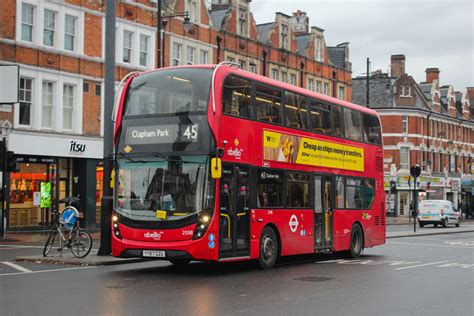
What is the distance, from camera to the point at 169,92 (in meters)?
15.5

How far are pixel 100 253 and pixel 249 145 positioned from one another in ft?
17.6

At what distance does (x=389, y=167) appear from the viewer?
70.7m

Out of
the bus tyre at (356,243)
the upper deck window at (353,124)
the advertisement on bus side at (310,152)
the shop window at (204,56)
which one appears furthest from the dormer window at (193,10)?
the bus tyre at (356,243)

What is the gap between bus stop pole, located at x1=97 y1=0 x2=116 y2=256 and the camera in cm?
1847

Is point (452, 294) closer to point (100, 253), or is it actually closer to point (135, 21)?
point (100, 253)

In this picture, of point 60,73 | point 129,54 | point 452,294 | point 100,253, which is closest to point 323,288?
point 452,294

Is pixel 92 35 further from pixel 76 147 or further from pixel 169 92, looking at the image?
pixel 169 92

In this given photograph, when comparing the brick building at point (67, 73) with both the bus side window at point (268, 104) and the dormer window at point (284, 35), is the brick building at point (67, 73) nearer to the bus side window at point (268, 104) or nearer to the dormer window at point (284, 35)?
the dormer window at point (284, 35)

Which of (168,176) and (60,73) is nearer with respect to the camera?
(168,176)

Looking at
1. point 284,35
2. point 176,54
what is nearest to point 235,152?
point 176,54

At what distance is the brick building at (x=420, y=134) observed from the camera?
233ft

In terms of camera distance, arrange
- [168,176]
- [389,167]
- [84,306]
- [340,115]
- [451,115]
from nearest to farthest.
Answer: [84,306] < [168,176] < [340,115] < [389,167] < [451,115]

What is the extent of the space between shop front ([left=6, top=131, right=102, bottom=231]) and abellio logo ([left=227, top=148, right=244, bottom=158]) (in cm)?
1911

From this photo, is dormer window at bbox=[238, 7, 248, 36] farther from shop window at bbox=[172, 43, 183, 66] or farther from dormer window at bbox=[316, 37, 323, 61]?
dormer window at bbox=[316, 37, 323, 61]
